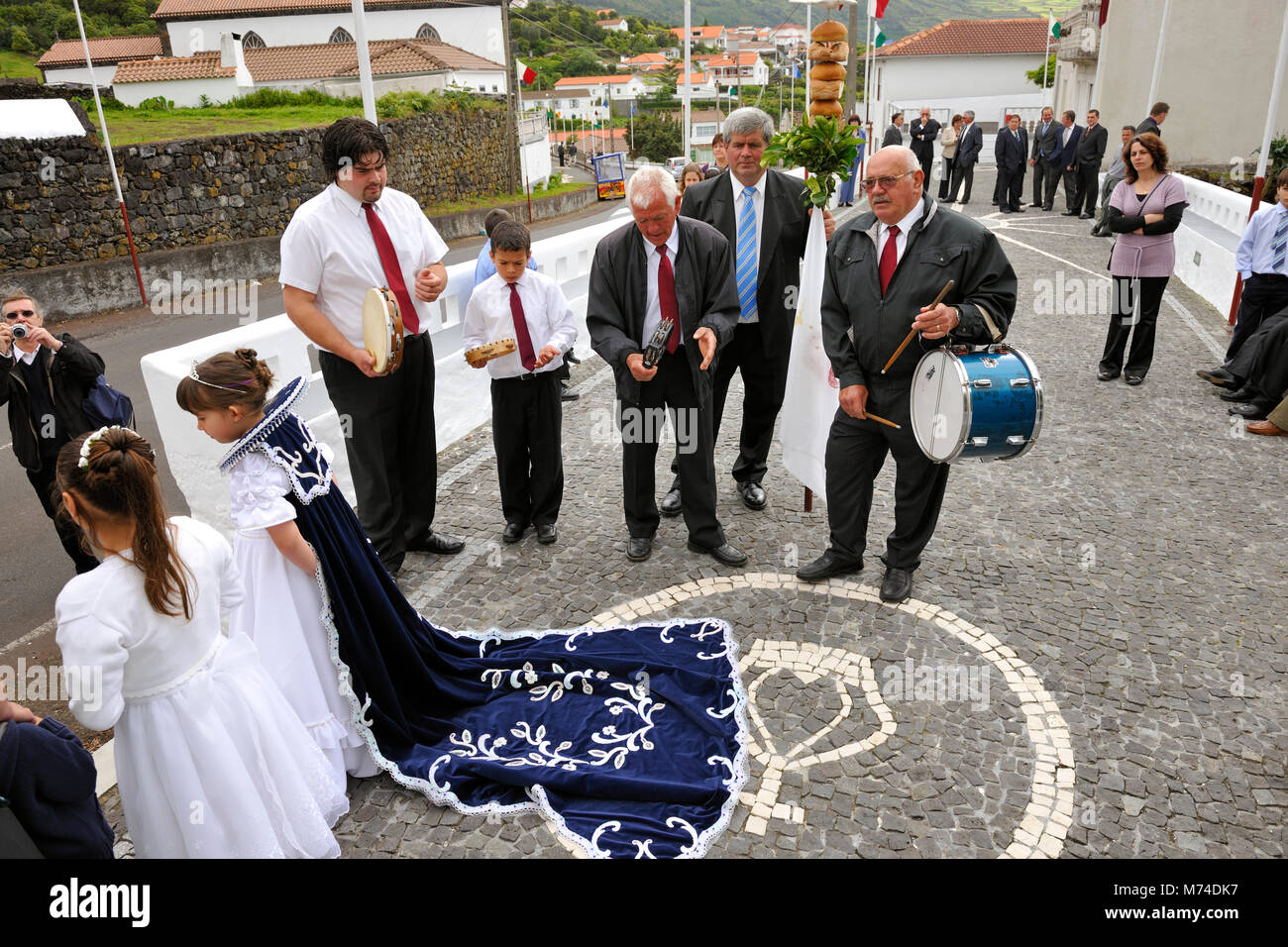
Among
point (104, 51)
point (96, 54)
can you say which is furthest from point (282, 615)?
point (104, 51)

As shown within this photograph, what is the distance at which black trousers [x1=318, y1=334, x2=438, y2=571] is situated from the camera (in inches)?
196

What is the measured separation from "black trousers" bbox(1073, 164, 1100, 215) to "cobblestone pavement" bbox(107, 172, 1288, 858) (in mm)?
12239

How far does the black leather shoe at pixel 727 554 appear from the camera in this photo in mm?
5293

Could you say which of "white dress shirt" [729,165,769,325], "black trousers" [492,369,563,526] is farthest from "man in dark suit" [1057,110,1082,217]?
"black trousers" [492,369,563,526]

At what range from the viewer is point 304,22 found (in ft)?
158

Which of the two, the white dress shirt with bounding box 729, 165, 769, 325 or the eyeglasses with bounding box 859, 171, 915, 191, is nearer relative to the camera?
the eyeglasses with bounding box 859, 171, 915, 191

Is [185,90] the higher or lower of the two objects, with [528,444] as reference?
higher

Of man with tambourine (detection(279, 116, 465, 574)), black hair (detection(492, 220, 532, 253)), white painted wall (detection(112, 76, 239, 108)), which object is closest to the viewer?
man with tambourine (detection(279, 116, 465, 574))

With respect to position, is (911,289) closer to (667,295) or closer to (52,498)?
(667,295)

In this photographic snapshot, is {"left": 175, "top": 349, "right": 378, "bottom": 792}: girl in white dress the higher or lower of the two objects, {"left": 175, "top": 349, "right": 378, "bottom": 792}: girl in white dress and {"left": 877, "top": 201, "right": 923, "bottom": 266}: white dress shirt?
the lower

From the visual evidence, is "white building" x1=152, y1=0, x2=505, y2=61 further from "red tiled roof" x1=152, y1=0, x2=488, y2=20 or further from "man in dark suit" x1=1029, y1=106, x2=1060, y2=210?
"man in dark suit" x1=1029, y1=106, x2=1060, y2=210

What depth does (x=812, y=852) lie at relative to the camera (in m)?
3.19

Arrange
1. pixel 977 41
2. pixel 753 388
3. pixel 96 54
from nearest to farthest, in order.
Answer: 1. pixel 753 388
2. pixel 96 54
3. pixel 977 41

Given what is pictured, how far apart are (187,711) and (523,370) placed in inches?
121
